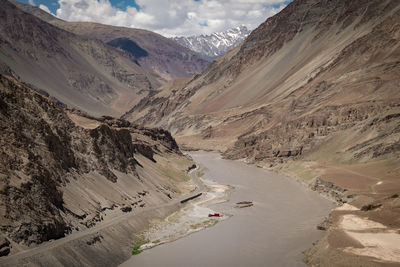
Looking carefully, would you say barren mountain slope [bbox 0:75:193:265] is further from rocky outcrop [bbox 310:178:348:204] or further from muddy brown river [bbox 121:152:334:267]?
rocky outcrop [bbox 310:178:348:204]

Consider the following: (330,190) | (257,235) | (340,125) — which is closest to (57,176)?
(257,235)

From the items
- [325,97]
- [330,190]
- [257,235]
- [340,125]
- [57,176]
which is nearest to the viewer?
[57,176]

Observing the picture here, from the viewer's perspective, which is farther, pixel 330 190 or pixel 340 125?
pixel 340 125

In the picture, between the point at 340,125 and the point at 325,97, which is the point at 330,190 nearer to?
the point at 340,125

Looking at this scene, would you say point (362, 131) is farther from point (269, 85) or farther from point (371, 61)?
point (269, 85)

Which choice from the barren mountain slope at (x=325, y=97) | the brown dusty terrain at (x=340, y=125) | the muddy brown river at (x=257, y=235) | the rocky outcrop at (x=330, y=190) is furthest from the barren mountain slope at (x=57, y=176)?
the barren mountain slope at (x=325, y=97)

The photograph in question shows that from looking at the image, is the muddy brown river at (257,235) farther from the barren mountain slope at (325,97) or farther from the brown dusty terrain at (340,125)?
the barren mountain slope at (325,97)

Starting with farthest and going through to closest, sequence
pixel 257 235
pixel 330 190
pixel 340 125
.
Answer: pixel 340 125
pixel 330 190
pixel 257 235

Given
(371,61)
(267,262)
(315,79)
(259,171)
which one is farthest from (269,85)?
(267,262)
